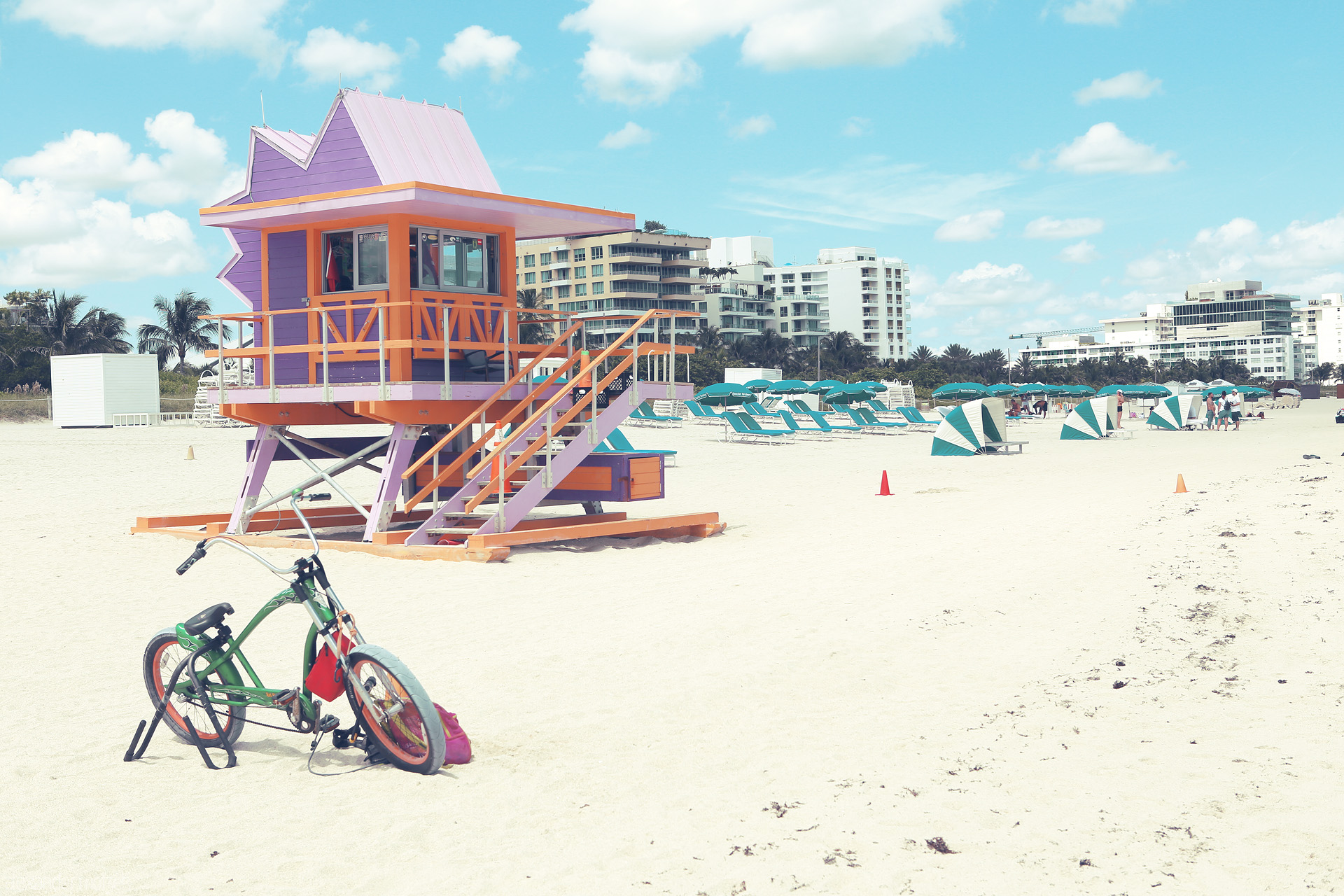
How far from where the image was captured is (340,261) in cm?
1348

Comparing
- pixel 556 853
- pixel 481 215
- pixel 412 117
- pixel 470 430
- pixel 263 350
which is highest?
pixel 412 117

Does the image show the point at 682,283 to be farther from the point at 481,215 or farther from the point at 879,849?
the point at 879,849

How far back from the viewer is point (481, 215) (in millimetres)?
13281

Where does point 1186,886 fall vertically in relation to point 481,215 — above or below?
below

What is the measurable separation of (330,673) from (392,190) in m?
8.06

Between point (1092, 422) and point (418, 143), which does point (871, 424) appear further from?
point (418, 143)

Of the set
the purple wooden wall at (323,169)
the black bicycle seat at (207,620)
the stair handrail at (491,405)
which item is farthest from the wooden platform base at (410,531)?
the black bicycle seat at (207,620)

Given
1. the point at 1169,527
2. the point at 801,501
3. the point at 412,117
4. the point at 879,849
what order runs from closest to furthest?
the point at 879,849 < the point at 1169,527 < the point at 412,117 < the point at 801,501

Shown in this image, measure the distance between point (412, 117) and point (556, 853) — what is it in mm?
11681

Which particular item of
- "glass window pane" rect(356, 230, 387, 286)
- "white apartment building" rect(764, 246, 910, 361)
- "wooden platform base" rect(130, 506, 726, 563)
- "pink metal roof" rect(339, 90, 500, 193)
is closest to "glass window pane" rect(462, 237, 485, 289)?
"pink metal roof" rect(339, 90, 500, 193)

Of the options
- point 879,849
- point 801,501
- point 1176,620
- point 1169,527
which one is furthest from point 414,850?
point 801,501

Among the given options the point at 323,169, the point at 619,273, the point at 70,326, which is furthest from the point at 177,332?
the point at 323,169

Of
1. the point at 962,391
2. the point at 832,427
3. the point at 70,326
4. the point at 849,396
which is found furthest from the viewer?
the point at 70,326

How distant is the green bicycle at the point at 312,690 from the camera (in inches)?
203
